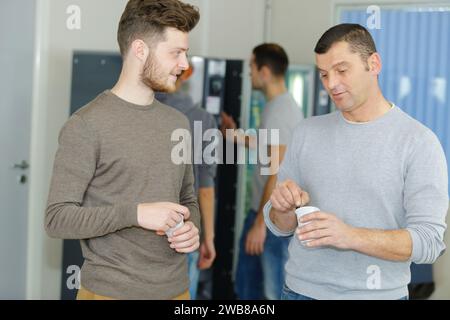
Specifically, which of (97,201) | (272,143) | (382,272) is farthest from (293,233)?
(272,143)

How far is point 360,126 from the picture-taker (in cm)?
125

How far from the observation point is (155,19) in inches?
47.0

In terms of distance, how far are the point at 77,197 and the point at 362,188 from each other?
52 cm

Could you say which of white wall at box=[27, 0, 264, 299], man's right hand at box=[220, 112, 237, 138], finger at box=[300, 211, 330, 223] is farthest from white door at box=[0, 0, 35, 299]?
finger at box=[300, 211, 330, 223]

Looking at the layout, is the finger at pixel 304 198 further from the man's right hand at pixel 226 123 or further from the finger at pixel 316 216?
the man's right hand at pixel 226 123

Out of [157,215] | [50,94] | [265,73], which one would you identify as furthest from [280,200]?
[265,73]

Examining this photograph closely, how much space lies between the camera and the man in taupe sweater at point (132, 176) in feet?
3.66

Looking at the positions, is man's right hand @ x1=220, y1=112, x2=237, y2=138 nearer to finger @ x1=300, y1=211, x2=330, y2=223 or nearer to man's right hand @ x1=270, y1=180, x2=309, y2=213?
man's right hand @ x1=270, y1=180, x2=309, y2=213

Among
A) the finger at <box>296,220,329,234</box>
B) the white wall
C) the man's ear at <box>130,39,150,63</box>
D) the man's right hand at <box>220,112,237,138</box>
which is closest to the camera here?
the finger at <box>296,220,329,234</box>

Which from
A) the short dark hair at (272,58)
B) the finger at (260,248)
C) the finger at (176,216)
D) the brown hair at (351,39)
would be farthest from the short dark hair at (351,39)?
the finger at (260,248)

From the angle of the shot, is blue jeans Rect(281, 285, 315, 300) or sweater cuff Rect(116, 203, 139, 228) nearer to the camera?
sweater cuff Rect(116, 203, 139, 228)

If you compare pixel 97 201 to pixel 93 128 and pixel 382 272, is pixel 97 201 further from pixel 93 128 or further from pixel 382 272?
pixel 382 272

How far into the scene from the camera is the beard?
120cm

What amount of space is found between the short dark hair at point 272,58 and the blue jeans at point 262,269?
24.2 inches
